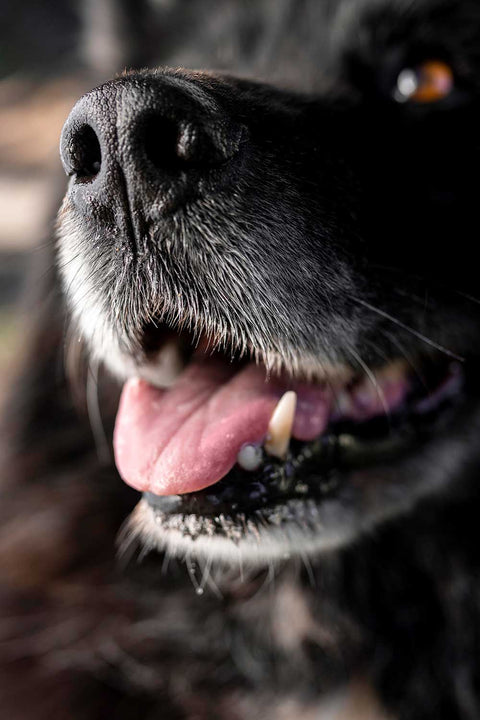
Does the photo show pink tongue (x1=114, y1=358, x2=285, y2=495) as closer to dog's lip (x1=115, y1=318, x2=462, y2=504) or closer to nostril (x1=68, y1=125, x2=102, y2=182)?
dog's lip (x1=115, y1=318, x2=462, y2=504)

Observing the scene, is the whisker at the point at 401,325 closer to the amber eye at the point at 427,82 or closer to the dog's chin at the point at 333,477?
the dog's chin at the point at 333,477

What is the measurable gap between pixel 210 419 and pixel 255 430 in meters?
0.07

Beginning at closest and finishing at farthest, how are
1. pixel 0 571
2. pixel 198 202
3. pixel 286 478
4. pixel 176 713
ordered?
pixel 198 202, pixel 286 478, pixel 176 713, pixel 0 571

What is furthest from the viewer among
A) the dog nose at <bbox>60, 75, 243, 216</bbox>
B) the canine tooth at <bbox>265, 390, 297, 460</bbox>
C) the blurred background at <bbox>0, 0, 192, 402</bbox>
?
the blurred background at <bbox>0, 0, 192, 402</bbox>

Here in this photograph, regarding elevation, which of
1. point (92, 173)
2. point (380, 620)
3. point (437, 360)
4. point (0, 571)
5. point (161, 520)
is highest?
point (92, 173)

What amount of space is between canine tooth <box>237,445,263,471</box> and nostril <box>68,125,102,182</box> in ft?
1.32

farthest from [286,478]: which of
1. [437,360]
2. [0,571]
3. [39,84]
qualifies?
[39,84]

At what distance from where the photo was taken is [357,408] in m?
1.16

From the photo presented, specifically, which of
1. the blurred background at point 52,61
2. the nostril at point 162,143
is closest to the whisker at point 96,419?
the blurred background at point 52,61

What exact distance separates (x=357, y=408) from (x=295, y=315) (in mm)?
217

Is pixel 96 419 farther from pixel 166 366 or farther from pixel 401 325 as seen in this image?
pixel 401 325

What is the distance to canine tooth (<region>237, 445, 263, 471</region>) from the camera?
40.1 inches

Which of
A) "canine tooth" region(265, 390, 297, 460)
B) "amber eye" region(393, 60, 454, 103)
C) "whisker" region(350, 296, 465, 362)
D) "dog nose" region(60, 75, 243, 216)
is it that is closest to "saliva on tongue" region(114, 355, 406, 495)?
"canine tooth" region(265, 390, 297, 460)

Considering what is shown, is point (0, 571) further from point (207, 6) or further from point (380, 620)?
point (207, 6)
